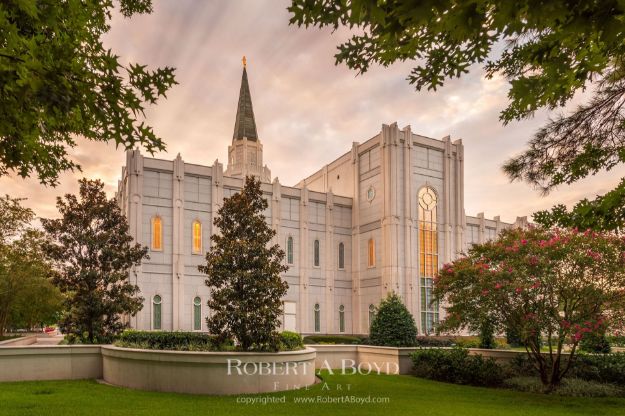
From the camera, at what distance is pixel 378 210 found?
131 ft

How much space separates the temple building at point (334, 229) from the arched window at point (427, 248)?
82 mm

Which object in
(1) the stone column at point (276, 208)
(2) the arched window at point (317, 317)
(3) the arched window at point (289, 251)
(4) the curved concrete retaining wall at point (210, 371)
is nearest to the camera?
(4) the curved concrete retaining wall at point (210, 371)

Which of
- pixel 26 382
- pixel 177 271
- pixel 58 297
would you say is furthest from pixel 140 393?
pixel 58 297

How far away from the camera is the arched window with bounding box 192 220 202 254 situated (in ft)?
117

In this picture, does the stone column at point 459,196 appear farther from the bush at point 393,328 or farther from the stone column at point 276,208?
the bush at point 393,328

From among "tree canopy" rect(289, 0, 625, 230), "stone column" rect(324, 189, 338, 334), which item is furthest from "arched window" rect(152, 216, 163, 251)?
"tree canopy" rect(289, 0, 625, 230)

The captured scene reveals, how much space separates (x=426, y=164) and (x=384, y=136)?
173 inches

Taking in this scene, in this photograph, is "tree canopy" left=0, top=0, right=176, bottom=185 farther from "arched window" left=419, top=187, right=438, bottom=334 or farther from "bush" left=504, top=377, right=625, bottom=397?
"arched window" left=419, top=187, right=438, bottom=334

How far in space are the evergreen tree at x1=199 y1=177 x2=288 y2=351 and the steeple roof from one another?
3314 centimetres

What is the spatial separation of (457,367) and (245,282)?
8441 millimetres

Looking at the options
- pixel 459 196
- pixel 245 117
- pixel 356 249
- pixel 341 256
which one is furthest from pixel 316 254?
pixel 245 117

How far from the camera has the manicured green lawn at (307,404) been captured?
10.9m

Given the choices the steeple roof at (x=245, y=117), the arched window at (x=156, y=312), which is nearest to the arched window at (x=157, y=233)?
the arched window at (x=156, y=312)

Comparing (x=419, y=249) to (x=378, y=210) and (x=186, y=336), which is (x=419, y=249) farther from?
(x=186, y=336)
